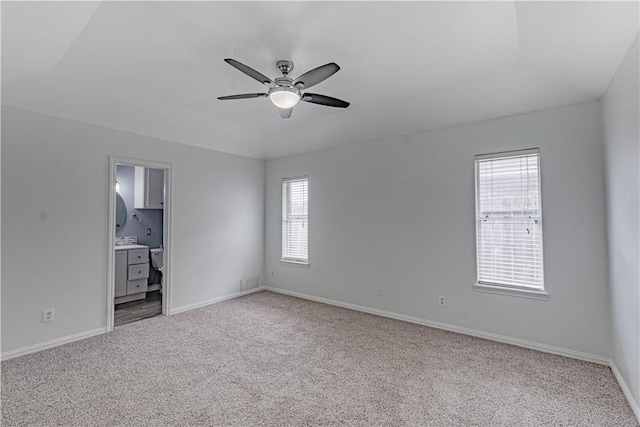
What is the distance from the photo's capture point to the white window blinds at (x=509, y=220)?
3262 mm

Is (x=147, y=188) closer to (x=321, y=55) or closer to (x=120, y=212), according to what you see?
(x=120, y=212)

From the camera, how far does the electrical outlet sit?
3.26 metres

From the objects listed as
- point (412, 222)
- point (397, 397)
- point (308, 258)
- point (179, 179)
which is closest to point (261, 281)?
point (308, 258)

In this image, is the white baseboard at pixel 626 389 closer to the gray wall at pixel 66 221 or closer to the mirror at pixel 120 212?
the gray wall at pixel 66 221

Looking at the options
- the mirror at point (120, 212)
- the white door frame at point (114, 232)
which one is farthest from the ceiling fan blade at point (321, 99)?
the mirror at point (120, 212)

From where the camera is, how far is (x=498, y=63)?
8.75 ft

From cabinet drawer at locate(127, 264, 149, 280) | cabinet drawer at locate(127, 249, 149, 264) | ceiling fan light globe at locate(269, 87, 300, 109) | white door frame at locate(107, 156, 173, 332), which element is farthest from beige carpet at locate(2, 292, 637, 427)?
ceiling fan light globe at locate(269, 87, 300, 109)

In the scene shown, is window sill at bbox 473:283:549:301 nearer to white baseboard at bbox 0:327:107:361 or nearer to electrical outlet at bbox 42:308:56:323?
white baseboard at bbox 0:327:107:361

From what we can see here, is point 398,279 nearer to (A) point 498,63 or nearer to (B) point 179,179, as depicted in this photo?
(A) point 498,63

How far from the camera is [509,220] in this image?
11.2 ft

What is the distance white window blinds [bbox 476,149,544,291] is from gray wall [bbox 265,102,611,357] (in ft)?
0.29

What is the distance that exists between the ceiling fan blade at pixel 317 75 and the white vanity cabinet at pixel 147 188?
14.0 ft

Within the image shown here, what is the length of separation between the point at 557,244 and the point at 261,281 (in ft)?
14.8

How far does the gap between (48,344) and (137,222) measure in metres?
2.92
